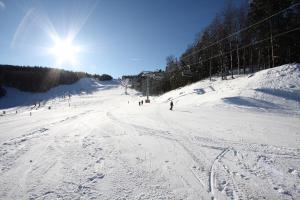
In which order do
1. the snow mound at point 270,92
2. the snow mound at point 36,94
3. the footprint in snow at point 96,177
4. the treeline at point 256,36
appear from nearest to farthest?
the footprint in snow at point 96,177 < the snow mound at point 270,92 < the treeline at point 256,36 < the snow mound at point 36,94

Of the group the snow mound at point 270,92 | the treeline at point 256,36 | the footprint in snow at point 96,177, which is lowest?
the footprint in snow at point 96,177

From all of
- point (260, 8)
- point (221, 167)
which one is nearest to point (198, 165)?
point (221, 167)

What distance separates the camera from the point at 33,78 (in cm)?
13062

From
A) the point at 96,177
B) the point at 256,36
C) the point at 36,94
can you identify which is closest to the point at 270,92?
the point at 256,36

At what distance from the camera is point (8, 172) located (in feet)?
27.3

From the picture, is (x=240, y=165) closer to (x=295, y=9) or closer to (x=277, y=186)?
(x=277, y=186)

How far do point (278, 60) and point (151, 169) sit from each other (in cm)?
4434

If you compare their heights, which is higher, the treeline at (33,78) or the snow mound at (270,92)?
the treeline at (33,78)

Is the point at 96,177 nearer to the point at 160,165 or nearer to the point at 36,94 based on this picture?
the point at 160,165

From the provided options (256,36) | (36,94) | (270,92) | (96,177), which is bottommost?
(96,177)

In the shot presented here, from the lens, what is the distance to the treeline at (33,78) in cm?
12769

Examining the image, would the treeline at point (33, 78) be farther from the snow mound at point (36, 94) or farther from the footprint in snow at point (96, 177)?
the footprint in snow at point (96, 177)

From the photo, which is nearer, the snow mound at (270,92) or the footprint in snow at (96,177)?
the footprint in snow at (96,177)

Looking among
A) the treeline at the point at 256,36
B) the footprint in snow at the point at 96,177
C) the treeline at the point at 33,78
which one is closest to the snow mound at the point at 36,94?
the treeline at the point at 33,78
